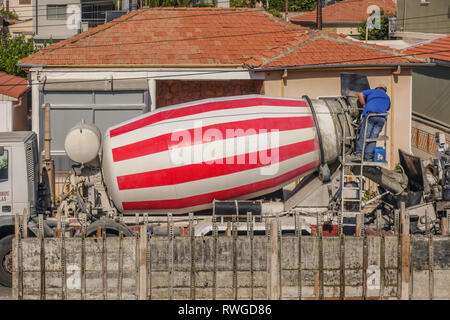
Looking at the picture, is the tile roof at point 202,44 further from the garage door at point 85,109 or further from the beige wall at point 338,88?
the garage door at point 85,109

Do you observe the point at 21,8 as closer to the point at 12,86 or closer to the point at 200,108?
the point at 12,86

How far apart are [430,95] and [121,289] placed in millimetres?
22812

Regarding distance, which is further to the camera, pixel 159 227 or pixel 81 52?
pixel 81 52

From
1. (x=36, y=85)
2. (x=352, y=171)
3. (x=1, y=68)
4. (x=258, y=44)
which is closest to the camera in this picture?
(x=352, y=171)

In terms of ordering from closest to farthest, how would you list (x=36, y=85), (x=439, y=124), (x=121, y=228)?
(x=121, y=228) < (x=36, y=85) < (x=439, y=124)

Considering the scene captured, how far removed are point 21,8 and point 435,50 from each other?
2207 inches

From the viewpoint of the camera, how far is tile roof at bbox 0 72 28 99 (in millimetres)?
25625

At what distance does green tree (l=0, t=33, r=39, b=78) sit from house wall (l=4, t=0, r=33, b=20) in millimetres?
37893

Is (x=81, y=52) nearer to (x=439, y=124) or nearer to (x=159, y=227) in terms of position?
(x=159, y=227)

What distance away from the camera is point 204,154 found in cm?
1527

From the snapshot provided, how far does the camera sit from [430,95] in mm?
33156

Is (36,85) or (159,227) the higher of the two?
(36,85)

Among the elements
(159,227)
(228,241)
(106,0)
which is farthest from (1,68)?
(228,241)

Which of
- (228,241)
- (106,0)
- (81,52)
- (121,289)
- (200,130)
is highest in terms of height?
(106,0)
